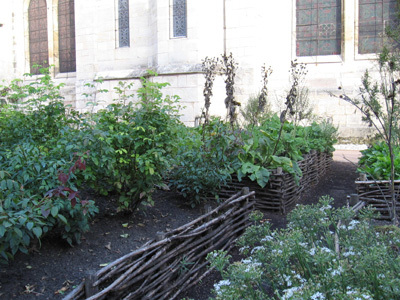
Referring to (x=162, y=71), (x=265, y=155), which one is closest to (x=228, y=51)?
(x=162, y=71)

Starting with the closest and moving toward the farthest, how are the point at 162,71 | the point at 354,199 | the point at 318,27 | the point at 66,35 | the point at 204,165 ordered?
1. the point at 354,199
2. the point at 204,165
3. the point at 162,71
4. the point at 318,27
5. the point at 66,35

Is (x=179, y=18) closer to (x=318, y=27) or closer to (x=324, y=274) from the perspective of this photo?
(x=318, y=27)

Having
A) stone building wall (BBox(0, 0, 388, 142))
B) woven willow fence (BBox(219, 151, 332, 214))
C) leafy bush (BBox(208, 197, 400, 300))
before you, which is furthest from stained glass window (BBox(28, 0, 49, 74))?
leafy bush (BBox(208, 197, 400, 300))

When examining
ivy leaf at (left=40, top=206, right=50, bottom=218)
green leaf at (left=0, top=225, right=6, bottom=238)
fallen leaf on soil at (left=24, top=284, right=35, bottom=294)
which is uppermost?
ivy leaf at (left=40, top=206, right=50, bottom=218)

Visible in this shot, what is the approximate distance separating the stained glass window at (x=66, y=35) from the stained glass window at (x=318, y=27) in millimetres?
8389

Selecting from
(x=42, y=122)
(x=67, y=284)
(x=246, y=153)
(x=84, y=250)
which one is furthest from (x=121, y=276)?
(x=246, y=153)

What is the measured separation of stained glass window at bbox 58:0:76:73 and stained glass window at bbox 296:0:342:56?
27.5 ft

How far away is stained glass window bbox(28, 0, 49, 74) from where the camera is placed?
15.6 meters

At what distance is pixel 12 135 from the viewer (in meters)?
4.21

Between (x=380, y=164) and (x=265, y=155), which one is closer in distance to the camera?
(x=380, y=164)

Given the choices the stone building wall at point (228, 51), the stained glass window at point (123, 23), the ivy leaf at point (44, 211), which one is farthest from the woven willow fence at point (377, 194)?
the stained glass window at point (123, 23)

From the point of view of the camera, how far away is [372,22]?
11.2 m

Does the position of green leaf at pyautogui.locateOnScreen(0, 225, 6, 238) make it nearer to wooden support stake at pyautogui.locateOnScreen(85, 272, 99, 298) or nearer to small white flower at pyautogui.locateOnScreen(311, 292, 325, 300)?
wooden support stake at pyautogui.locateOnScreen(85, 272, 99, 298)

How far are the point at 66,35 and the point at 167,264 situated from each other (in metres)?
14.1
